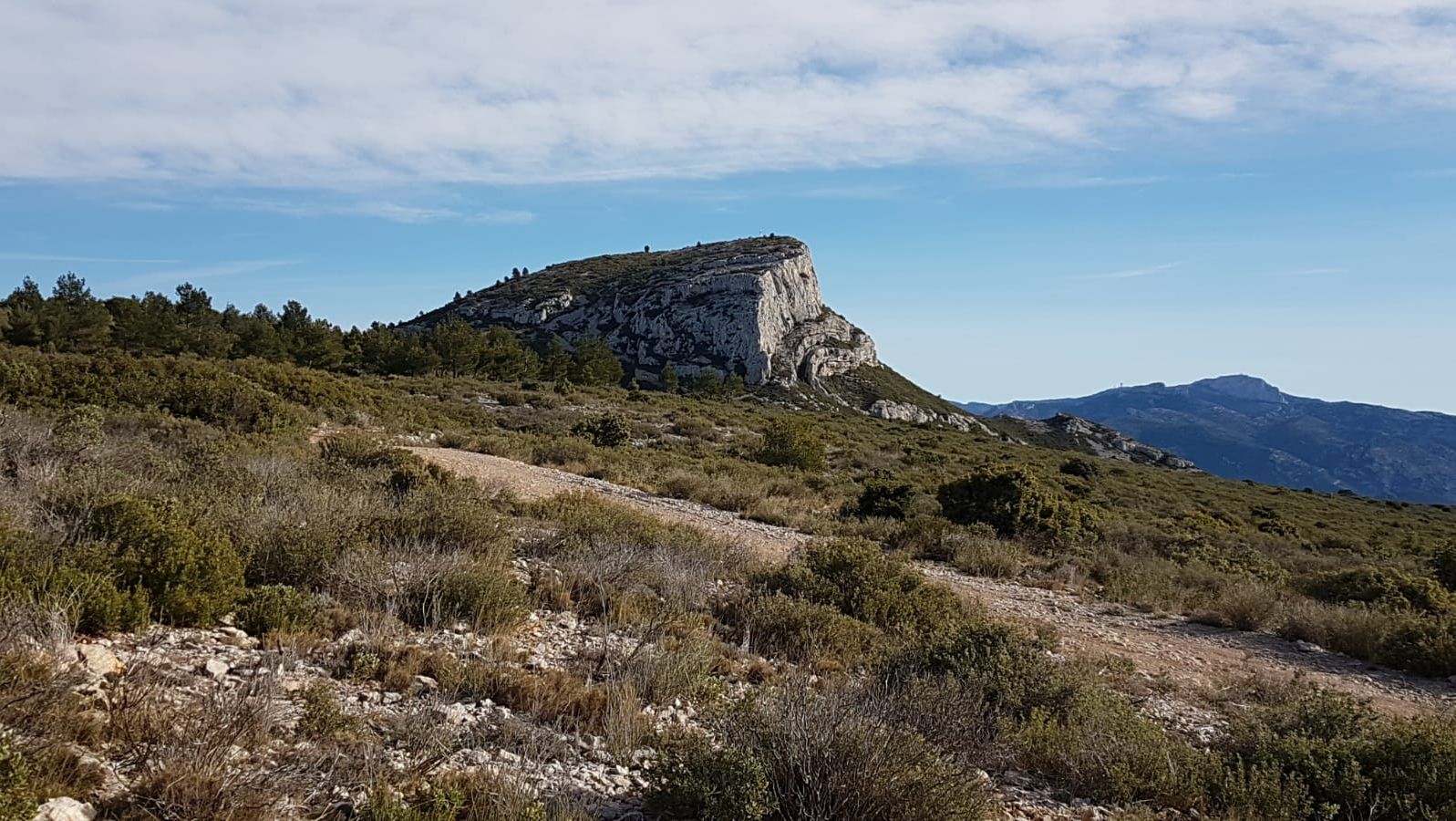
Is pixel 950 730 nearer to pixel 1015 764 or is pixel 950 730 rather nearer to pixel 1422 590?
pixel 1015 764

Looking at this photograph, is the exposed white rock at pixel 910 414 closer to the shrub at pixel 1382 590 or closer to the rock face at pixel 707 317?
the rock face at pixel 707 317

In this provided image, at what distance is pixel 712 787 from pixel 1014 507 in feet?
40.8

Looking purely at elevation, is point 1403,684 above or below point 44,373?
below

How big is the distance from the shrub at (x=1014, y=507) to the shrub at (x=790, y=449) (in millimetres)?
7252

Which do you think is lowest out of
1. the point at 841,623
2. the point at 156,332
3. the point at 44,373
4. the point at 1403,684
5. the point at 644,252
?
the point at 1403,684

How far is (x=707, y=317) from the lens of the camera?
102m

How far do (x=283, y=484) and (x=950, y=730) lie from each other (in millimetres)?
7752

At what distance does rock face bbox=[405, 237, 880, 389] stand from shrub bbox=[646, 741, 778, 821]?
3531 inches

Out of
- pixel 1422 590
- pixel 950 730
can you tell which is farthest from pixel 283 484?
pixel 1422 590

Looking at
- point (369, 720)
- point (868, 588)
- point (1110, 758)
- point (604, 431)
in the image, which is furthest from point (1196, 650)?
point (604, 431)

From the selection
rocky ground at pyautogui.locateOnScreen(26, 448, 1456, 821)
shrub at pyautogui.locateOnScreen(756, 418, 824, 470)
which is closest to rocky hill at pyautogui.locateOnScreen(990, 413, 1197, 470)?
shrub at pyautogui.locateOnScreen(756, 418, 824, 470)

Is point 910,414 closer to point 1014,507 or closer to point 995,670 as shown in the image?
point 1014,507

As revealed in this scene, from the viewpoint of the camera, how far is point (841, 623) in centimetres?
698

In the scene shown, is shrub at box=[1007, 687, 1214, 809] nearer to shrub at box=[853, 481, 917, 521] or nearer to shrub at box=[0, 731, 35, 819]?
shrub at box=[0, 731, 35, 819]
